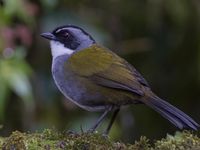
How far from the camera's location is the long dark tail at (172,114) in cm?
413

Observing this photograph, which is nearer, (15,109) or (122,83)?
(122,83)

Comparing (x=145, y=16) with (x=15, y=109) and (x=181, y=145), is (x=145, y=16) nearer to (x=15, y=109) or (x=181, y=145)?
(x=15, y=109)

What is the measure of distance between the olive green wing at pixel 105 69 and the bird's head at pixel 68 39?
185mm

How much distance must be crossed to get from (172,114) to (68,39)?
1.20 metres

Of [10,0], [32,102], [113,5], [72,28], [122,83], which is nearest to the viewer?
[122,83]

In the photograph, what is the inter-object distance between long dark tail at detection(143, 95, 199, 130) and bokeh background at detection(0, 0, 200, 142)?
6.00ft

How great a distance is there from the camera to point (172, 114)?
167 inches

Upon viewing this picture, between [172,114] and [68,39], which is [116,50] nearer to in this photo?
[68,39]

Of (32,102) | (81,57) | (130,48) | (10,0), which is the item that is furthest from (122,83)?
(130,48)

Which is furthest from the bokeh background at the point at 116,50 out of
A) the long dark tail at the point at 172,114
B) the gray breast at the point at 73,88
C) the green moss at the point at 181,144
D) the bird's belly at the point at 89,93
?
the green moss at the point at 181,144

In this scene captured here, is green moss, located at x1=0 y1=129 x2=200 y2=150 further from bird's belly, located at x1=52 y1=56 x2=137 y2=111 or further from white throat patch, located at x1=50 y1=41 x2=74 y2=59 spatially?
white throat patch, located at x1=50 y1=41 x2=74 y2=59

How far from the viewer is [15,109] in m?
7.00

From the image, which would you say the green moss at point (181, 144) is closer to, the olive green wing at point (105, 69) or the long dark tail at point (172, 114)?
the long dark tail at point (172, 114)

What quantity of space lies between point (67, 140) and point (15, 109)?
338 cm
